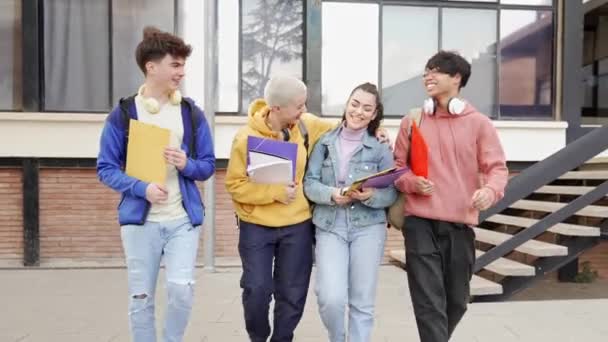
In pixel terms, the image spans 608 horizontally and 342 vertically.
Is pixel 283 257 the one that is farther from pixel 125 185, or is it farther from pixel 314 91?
pixel 314 91

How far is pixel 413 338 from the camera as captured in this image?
14.8 ft

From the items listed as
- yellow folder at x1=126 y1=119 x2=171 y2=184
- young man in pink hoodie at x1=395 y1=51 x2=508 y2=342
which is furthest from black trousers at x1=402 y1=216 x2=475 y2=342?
yellow folder at x1=126 y1=119 x2=171 y2=184

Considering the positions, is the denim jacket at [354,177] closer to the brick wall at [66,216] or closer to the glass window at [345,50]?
the brick wall at [66,216]

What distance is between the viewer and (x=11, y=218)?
7742 mm

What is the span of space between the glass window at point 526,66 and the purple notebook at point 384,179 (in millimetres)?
6197

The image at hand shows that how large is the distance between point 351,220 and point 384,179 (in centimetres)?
40

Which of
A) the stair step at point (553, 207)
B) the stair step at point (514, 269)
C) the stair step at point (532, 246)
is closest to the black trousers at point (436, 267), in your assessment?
the stair step at point (514, 269)

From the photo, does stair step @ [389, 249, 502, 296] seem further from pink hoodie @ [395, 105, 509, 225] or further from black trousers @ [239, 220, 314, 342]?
black trousers @ [239, 220, 314, 342]

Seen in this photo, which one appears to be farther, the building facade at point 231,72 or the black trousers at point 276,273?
the building facade at point 231,72

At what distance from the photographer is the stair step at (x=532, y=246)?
5.94 meters

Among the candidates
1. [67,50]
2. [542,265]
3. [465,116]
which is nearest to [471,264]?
[465,116]

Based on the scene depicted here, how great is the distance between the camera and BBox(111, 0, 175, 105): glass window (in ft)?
26.1

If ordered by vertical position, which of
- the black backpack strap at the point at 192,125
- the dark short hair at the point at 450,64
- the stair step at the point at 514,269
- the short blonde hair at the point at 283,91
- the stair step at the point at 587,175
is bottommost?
the stair step at the point at 514,269

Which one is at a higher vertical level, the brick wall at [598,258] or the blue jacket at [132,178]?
the blue jacket at [132,178]
